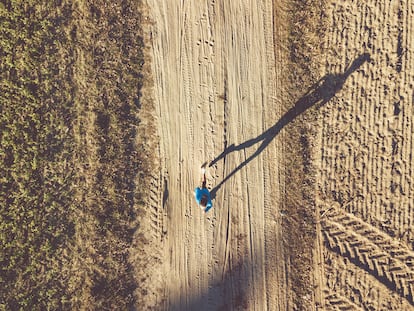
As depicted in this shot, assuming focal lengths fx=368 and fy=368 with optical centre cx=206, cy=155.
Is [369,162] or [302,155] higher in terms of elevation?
[302,155]

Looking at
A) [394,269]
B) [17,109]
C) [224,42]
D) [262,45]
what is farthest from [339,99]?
[17,109]

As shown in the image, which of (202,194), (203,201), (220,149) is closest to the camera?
(203,201)

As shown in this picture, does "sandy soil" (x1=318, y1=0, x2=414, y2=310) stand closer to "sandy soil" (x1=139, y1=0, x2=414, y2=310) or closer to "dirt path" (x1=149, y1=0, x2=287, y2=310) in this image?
"sandy soil" (x1=139, y1=0, x2=414, y2=310)

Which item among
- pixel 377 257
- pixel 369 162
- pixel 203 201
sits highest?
pixel 369 162

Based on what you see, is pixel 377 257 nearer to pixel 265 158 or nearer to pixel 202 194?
pixel 265 158

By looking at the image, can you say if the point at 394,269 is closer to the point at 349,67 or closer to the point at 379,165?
the point at 379,165

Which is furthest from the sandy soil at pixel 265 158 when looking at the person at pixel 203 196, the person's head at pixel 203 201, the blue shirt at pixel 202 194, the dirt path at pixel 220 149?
the person's head at pixel 203 201

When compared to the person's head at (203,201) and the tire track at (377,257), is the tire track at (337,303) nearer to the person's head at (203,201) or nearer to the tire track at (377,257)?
the tire track at (377,257)

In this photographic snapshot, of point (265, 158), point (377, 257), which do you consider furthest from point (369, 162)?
point (265, 158)
